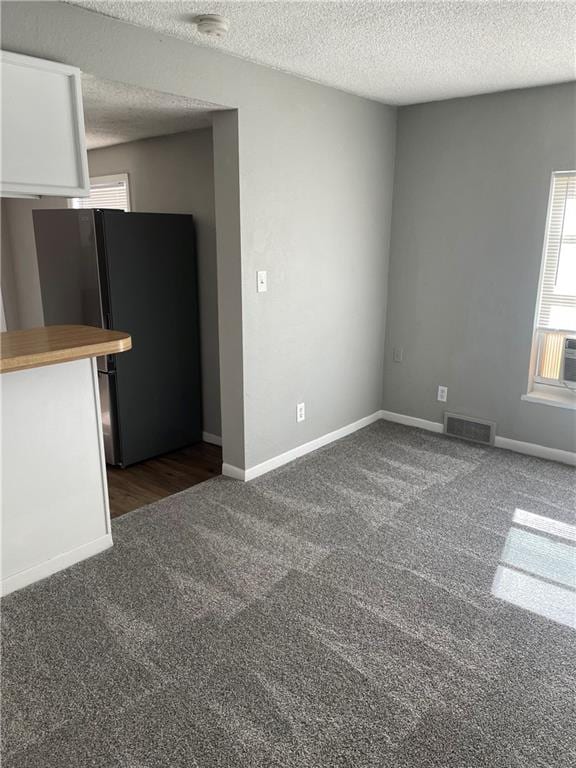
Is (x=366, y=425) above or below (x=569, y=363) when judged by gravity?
below

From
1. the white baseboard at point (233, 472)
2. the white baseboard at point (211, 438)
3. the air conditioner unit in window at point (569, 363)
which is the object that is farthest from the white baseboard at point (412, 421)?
the white baseboard at point (233, 472)

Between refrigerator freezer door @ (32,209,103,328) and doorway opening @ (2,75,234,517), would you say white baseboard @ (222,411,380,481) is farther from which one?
refrigerator freezer door @ (32,209,103,328)

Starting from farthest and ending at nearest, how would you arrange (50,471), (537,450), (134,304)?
(537,450) → (134,304) → (50,471)

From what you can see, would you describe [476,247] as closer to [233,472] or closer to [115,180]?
[233,472]

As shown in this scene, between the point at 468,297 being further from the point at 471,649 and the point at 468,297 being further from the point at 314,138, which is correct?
the point at 471,649

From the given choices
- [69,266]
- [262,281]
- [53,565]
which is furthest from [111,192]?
[53,565]

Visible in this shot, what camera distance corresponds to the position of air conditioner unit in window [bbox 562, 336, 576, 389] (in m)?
3.70

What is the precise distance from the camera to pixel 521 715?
1.83 meters

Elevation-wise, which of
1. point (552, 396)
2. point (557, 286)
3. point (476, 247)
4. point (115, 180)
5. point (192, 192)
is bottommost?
point (552, 396)

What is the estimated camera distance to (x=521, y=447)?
3979 millimetres

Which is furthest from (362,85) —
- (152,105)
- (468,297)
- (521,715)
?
(521,715)

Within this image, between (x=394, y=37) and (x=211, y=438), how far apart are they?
2921 mm

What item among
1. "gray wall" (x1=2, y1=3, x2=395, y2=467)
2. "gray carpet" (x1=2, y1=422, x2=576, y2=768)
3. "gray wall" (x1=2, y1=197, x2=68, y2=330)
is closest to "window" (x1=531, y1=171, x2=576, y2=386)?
"gray carpet" (x1=2, y1=422, x2=576, y2=768)

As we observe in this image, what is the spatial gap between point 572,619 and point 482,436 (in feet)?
6.44
